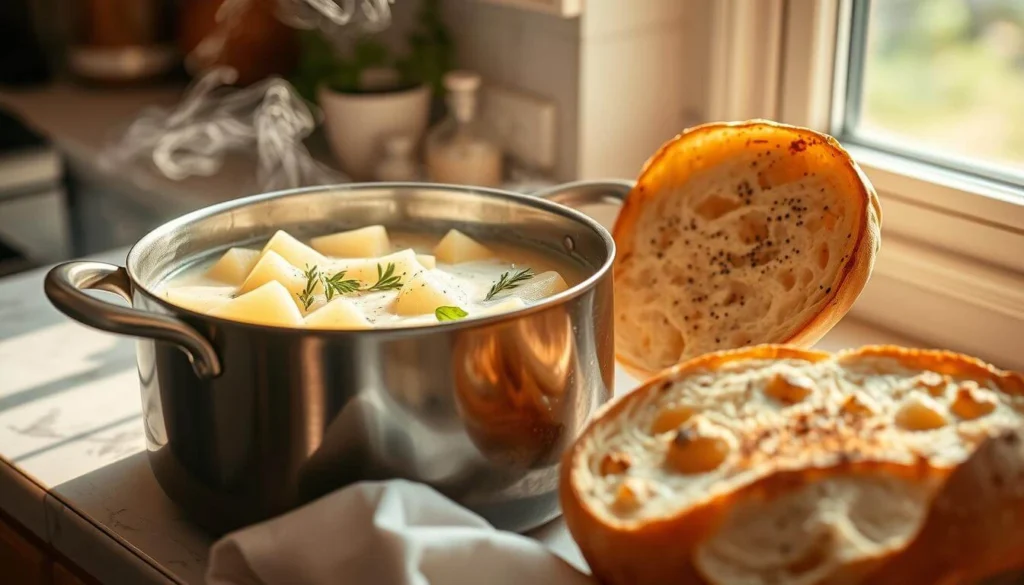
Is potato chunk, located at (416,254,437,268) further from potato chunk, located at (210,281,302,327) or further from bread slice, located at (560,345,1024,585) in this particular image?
bread slice, located at (560,345,1024,585)

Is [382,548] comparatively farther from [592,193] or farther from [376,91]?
[376,91]

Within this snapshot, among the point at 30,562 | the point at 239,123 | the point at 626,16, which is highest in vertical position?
the point at 626,16

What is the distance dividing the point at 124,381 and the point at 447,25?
32.8 inches

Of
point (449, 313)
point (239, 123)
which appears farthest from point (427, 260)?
point (239, 123)

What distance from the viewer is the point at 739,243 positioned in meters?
1.02

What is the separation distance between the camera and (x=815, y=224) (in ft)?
3.24

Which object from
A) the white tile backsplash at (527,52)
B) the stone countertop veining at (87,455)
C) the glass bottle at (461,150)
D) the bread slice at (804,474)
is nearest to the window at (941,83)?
the stone countertop veining at (87,455)

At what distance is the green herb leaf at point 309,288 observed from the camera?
2.97 ft

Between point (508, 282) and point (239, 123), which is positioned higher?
point (508, 282)

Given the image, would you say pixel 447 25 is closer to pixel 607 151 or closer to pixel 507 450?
pixel 607 151

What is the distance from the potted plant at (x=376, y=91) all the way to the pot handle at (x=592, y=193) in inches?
28.5

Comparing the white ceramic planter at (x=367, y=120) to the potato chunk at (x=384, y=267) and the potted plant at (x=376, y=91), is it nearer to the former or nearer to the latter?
the potted plant at (x=376, y=91)

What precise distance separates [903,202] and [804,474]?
28.8 inches

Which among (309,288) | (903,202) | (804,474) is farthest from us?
(903,202)
